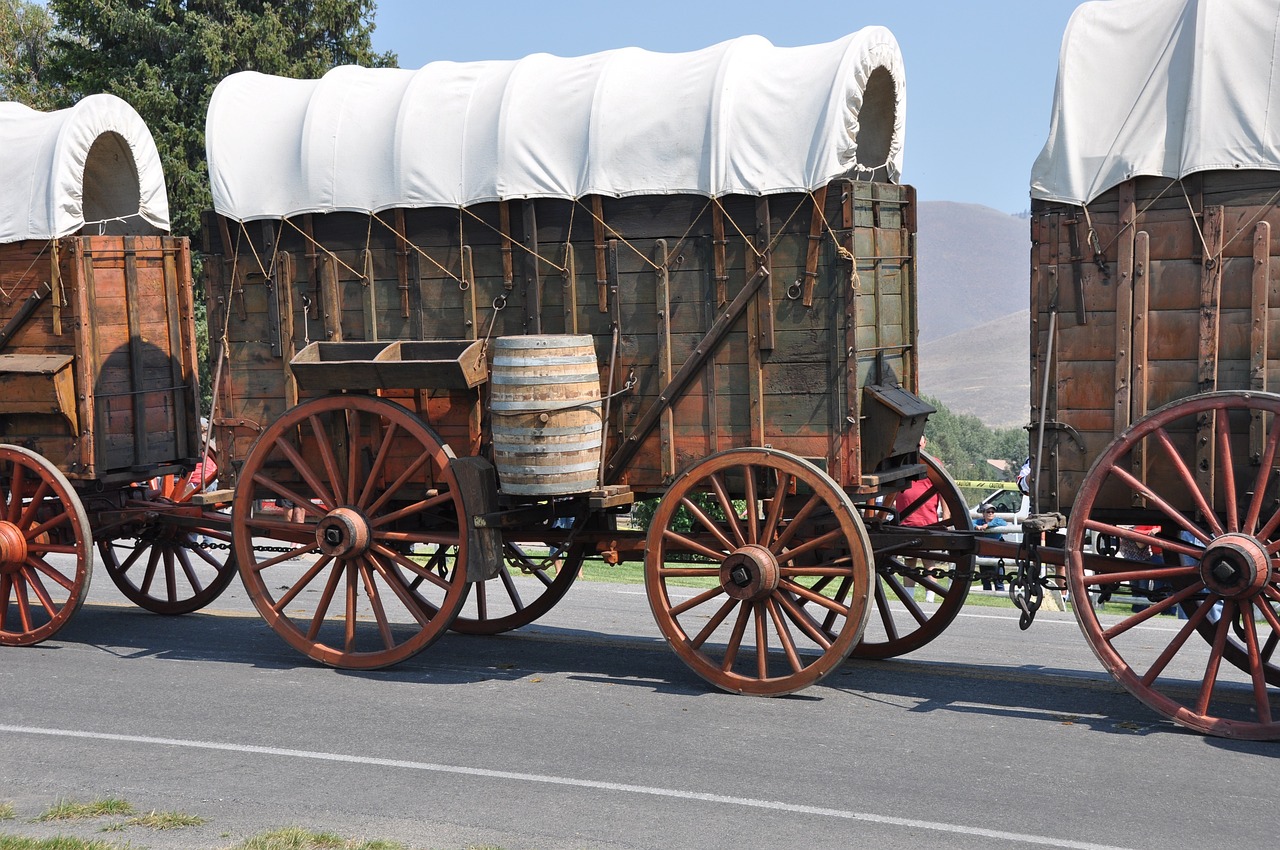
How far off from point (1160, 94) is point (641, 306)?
9.71ft

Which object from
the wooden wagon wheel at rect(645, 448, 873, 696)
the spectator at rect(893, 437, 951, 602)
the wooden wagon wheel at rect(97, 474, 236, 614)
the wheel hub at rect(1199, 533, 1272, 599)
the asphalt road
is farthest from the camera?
the wooden wagon wheel at rect(97, 474, 236, 614)

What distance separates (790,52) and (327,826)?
4.84 meters

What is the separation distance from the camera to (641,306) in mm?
7961

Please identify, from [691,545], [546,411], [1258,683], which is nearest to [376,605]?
[546,411]

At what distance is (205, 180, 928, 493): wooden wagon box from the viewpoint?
298 inches

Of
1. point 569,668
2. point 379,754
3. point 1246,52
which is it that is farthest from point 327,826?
point 1246,52

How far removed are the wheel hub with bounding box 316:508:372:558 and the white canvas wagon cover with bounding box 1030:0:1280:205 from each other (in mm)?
4313

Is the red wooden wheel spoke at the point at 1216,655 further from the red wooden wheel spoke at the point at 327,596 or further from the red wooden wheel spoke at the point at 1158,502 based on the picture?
the red wooden wheel spoke at the point at 327,596

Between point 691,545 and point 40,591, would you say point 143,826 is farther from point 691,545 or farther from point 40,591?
point 40,591

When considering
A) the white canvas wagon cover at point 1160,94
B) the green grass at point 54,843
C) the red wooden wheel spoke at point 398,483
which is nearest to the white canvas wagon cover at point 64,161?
the red wooden wheel spoke at point 398,483

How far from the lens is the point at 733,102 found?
7625mm

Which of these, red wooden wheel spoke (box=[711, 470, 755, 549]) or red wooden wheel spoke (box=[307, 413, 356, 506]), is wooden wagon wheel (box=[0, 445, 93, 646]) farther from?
red wooden wheel spoke (box=[711, 470, 755, 549])

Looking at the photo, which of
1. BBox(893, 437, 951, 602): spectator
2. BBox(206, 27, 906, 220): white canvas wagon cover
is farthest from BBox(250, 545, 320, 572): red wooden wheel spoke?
BBox(893, 437, 951, 602): spectator

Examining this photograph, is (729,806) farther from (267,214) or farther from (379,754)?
(267,214)
